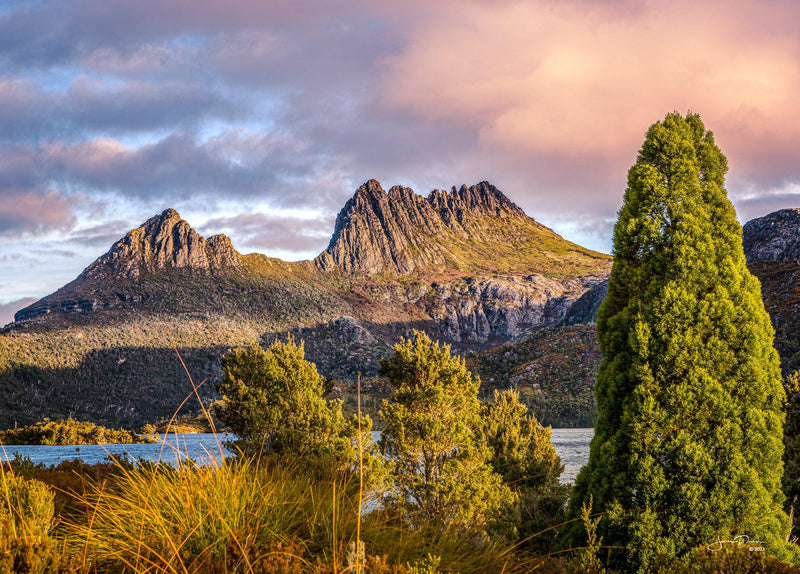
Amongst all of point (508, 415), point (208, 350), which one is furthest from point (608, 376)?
point (208, 350)

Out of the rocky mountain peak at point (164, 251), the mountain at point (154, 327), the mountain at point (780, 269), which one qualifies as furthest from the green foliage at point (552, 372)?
the rocky mountain peak at point (164, 251)

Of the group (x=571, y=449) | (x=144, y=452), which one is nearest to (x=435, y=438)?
(x=144, y=452)

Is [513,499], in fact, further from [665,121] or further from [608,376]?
[665,121]

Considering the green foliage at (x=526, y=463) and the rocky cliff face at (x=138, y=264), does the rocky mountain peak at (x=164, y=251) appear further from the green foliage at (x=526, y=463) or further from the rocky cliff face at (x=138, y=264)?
the green foliage at (x=526, y=463)

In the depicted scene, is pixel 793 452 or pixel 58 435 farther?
pixel 58 435

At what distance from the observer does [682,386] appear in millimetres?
6523

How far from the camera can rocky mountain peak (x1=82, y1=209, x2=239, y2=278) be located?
15225cm

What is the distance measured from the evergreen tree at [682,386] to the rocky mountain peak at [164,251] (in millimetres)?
159787

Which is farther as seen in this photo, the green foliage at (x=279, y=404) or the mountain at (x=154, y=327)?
the mountain at (x=154, y=327)

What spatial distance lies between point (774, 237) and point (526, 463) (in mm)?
103697

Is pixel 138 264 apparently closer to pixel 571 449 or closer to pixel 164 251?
pixel 164 251

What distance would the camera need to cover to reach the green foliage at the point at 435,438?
16.5m

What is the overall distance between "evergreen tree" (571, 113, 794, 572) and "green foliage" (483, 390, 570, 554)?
186 inches
